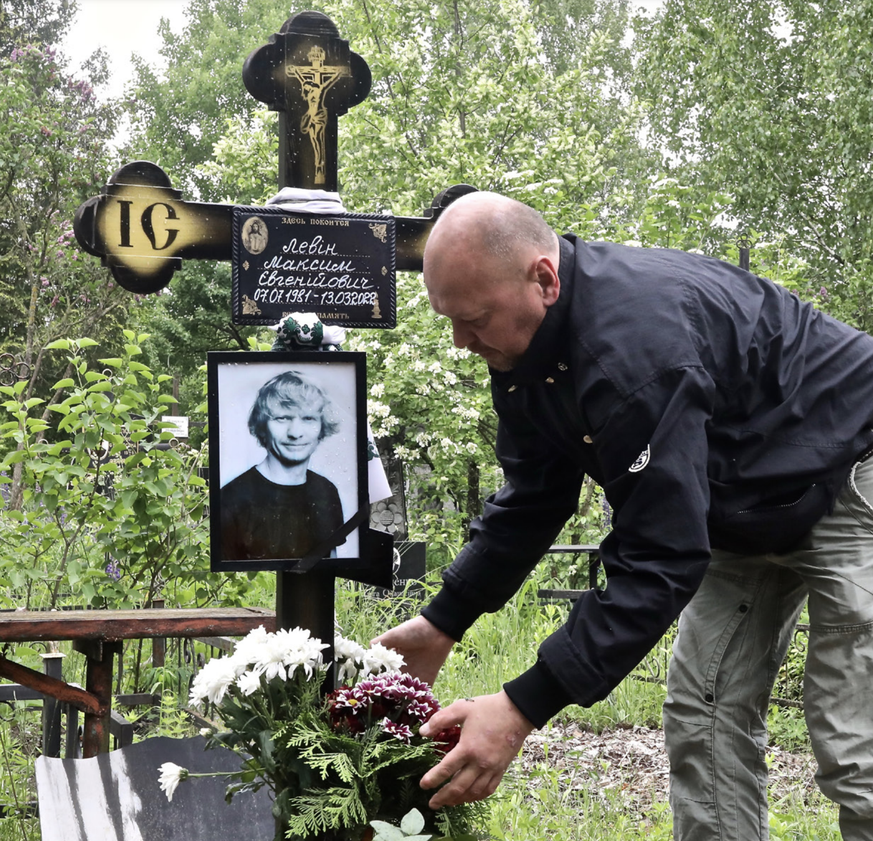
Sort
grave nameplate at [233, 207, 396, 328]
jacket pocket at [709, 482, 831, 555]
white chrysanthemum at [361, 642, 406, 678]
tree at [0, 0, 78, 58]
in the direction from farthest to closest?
tree at [0, 0, 78, 58], grave nameplate at [233, 207, 396, 328], white chrysanthemum at [361, 642, 406, 678], jacket pocket at [709, 482, 831, 555]

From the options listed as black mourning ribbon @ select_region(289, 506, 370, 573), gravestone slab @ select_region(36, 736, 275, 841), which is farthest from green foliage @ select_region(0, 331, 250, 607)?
black mourning ribbon @ select_region(289, 506, 370, 573)

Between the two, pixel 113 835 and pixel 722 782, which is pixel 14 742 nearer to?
pixel 113 835

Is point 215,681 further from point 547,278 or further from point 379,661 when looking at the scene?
point 547,278

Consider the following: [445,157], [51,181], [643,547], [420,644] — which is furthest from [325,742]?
[51,181]

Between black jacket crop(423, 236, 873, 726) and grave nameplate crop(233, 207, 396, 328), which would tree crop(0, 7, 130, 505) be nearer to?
grave nameplate crop(233, 207, 396, 328)

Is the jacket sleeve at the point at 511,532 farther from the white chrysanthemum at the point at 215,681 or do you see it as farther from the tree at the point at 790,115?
the tree at the point at 790,115

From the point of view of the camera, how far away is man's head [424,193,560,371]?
6.45 ft

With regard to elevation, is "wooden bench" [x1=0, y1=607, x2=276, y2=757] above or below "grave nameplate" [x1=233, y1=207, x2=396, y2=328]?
below

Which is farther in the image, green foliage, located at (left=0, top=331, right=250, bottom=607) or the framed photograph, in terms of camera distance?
green foliage, located at (left=0, top=331, right=250, bottom=607)

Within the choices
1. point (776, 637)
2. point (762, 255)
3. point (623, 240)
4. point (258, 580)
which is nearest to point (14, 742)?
point (258, 580)

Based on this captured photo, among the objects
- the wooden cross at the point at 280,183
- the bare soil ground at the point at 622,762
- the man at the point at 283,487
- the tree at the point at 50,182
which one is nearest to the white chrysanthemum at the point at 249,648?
the man at the point at 283,487

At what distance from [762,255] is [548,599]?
3.39m

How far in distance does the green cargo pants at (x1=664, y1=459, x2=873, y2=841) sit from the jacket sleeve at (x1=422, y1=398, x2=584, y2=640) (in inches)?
17.7

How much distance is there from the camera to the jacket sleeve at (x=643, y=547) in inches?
71.1
